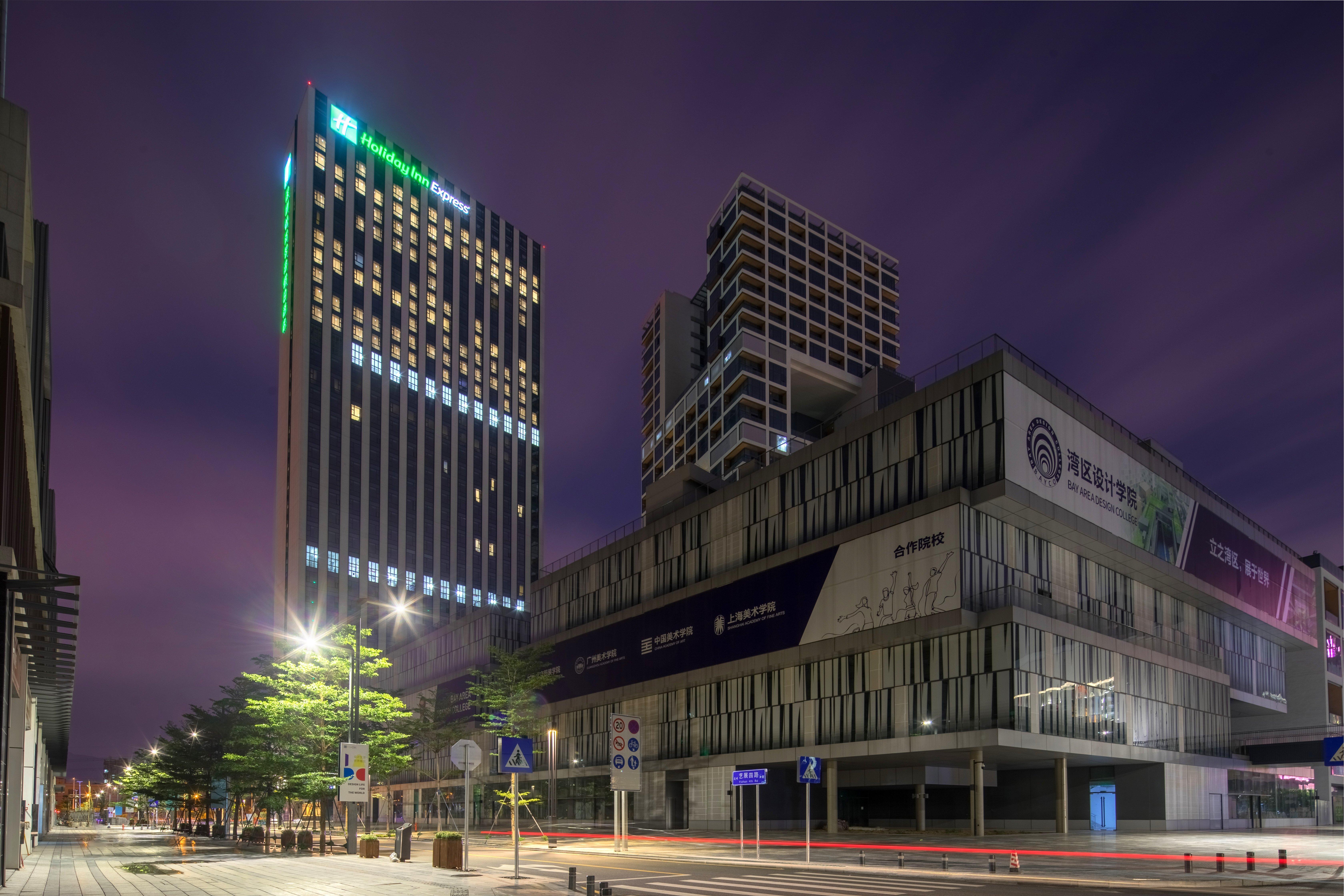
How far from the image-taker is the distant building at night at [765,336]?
399 feet

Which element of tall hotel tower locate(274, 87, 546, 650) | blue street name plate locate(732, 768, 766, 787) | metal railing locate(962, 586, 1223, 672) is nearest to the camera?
blue street name plate locate(732, 768, 766, 787)

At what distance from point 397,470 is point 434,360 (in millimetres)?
24026

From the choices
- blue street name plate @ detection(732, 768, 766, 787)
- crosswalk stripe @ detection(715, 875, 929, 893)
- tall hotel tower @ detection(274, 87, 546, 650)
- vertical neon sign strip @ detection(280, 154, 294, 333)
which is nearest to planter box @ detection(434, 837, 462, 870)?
crosswalk stripe @ detection(715, 875, 929, 893)

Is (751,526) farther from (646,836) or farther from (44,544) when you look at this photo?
(44,544)

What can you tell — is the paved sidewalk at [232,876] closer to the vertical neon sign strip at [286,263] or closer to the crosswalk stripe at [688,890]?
the crosswalk stripe at [688,890]

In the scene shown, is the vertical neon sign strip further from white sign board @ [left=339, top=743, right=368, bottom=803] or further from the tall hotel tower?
white sign board @ [left=339, top=743, right=368, bottom=803]

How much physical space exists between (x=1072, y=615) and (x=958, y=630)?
8.94 meters

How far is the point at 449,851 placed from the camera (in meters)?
29.8

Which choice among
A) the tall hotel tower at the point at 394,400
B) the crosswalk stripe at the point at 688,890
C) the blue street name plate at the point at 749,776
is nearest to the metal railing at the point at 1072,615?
the blue street name plate at the point at 749,776

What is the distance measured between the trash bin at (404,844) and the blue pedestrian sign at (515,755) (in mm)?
10535

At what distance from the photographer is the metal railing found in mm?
52281

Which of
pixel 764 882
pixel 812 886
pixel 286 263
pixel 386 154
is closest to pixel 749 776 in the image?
pixel 764 882

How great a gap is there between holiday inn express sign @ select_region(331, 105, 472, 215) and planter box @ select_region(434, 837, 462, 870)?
165995 millimetres

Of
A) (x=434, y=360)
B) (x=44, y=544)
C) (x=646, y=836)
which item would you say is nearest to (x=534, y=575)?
(x=434, y=360)
